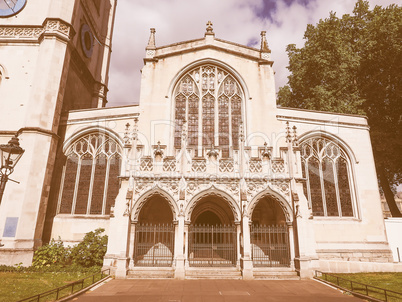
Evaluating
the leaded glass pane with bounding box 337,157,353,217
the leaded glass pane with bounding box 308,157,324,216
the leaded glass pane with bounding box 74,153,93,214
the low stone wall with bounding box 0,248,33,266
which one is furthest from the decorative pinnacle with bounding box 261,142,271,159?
the low stone wall with bounding box 0,248,33,266

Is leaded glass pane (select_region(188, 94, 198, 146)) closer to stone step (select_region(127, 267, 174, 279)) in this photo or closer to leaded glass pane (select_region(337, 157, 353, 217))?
stone step (select_region(127, 267, 174, 279))

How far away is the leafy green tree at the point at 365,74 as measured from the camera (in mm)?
21875

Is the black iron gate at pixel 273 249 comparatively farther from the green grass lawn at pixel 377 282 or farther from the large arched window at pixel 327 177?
the large arched window at pixel 327 177

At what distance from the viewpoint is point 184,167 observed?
13312 mm

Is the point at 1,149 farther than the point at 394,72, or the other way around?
the point at 394,72

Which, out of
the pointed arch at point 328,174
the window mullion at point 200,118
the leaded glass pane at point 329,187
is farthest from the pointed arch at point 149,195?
the leaded glass pane at point 329,187

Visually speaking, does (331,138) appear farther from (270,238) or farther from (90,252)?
(90,252)

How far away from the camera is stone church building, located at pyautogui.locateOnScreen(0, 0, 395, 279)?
12.8 metres

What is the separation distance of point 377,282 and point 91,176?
16.7 m

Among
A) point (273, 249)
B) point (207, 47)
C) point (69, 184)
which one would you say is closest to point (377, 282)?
point (273, 249)

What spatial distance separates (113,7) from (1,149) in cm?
2899

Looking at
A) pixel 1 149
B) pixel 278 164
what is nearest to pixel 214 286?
pixel 278 164

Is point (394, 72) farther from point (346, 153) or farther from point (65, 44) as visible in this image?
point (65, 44)

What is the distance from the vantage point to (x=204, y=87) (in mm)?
19438
